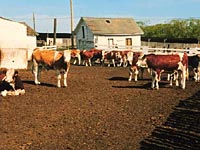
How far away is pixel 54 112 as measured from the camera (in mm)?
12203

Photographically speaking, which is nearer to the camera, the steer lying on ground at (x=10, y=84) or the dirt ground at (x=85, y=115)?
the dirt ground at (x=85, y=115)

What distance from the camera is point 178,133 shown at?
30.9 ft

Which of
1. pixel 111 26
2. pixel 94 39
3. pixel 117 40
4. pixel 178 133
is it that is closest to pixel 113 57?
pixel 94 39

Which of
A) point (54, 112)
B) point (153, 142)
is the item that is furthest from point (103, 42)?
point (153, 142)

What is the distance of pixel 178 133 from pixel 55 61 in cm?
984

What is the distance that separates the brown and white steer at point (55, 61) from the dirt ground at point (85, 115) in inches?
27.6

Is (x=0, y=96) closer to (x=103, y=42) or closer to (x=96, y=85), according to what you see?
(x=96, y=85)

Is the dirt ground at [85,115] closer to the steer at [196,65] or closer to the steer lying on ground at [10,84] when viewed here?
the steer lying on ground at [10,84]


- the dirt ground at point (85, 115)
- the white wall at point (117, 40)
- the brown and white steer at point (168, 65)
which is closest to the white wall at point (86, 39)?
the white wall at point (117, 40)

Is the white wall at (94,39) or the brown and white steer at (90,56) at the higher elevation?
the white wall at (94,39)

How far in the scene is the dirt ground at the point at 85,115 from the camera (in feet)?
29.8

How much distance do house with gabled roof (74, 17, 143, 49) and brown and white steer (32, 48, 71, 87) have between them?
31551 millimetres

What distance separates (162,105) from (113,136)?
4350mm

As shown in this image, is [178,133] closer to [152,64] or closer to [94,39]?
[152,64]
